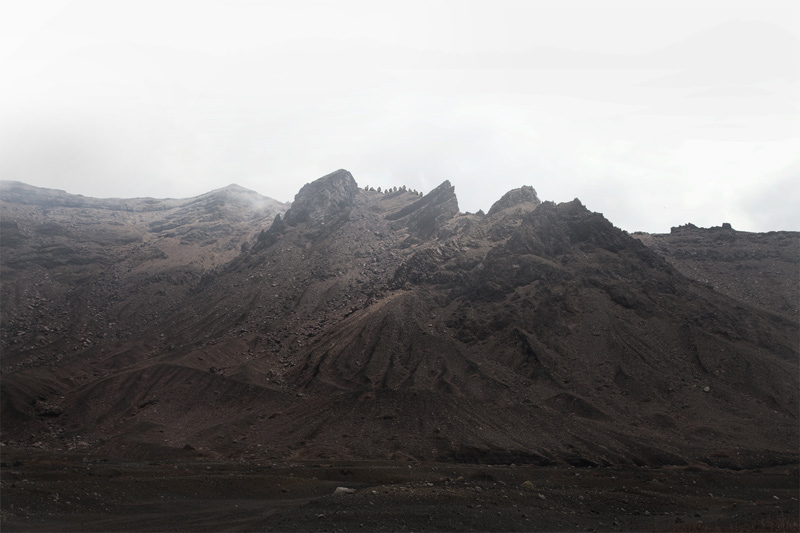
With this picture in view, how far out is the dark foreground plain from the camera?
1196 inches

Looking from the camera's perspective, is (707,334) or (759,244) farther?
(759,244)

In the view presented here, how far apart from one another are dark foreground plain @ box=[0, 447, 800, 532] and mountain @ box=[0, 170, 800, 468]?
1167cm

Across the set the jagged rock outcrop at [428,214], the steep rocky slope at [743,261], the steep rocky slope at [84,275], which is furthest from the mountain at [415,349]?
the jagged rock outcrop at [428,214]

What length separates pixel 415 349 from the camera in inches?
3492

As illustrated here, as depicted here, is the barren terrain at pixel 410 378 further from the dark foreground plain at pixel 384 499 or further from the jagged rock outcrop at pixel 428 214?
the jagged rock outcrop at pixel 428 214

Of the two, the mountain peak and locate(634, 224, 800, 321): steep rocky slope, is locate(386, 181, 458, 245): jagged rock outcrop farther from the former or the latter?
locate(634, 224, 800, 321): steep rocky slope

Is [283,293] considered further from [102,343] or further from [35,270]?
[35,270]

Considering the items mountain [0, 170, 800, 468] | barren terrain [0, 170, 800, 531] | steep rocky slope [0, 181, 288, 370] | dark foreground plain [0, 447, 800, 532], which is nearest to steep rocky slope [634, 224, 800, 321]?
barren terrain [0, 170, 800, 531]

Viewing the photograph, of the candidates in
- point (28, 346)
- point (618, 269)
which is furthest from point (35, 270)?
point (618, 269)

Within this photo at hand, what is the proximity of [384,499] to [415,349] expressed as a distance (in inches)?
2181

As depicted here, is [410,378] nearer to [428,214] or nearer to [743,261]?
[428,214]

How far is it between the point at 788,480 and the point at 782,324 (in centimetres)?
4739

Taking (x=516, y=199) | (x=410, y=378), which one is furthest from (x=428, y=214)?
(x=410, y=378)

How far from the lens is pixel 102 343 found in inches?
4195
